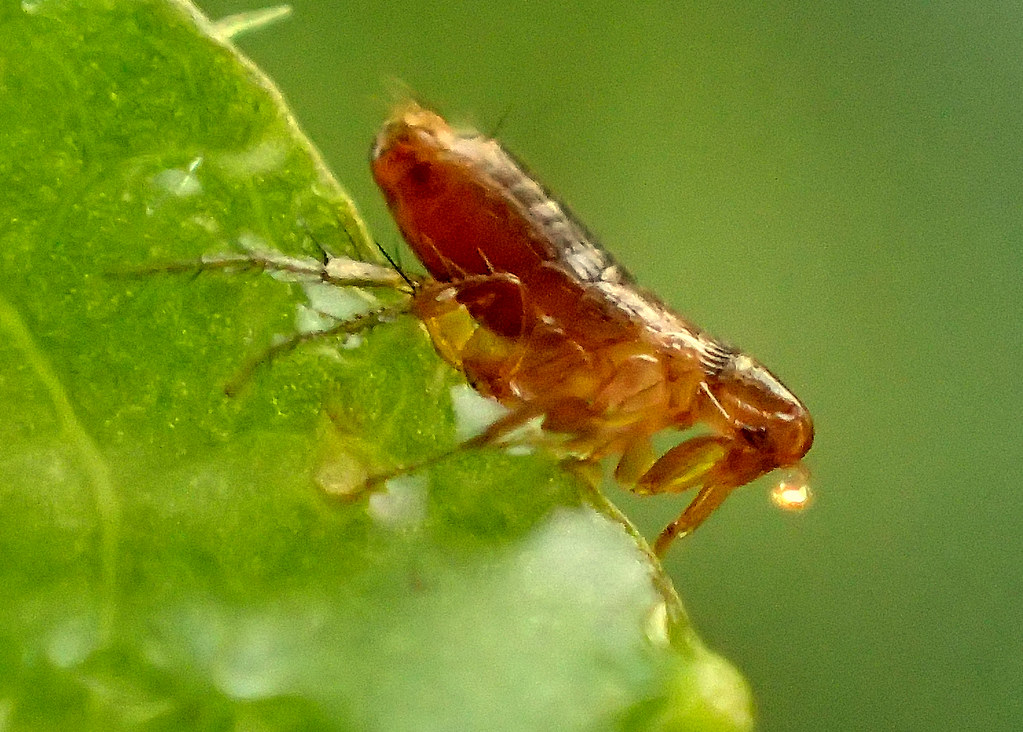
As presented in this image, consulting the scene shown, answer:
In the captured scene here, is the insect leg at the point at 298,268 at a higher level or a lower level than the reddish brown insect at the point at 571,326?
higher

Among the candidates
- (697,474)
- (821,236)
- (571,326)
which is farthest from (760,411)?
(821,236)

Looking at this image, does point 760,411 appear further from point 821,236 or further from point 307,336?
point 821,236

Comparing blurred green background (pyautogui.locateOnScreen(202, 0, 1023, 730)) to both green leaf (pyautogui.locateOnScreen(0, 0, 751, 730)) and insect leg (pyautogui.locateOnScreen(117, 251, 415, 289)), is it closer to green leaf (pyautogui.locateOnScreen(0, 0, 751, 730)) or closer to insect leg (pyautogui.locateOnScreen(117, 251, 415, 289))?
insect leg (pyautogui.locateOnScreen(117, 251, 415, 289))

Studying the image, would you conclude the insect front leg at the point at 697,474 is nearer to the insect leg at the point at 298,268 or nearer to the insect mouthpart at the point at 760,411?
the insect mouthpart at the point at 760,411

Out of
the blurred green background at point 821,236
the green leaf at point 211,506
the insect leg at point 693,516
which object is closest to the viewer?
the green leaf at point 211,506

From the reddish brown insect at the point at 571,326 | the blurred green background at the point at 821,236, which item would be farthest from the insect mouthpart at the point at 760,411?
the blurred green background at the point at 821,236

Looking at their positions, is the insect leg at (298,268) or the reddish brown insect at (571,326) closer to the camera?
the insect leg at (298,268)

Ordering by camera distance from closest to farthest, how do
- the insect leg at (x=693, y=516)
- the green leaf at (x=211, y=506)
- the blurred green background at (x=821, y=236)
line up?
the green leaf at (x=211, y=506) → the insect leg at (x=693, y=516) → the blurred green background at (x=821, y=236)
